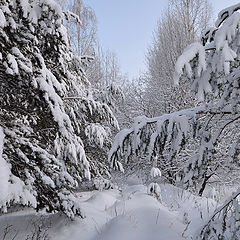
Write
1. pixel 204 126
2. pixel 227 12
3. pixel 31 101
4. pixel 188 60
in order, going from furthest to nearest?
pixel 31 101 → pixel 204 126 → pixel 227 12 → pixel 188 60

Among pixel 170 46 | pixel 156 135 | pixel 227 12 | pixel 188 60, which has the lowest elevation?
pixel 156 135

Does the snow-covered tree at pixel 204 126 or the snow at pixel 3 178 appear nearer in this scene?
the snow-covered tree at pixel 204 126

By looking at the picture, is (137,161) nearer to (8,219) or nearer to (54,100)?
(8,219)

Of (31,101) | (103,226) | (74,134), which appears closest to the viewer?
(31,101)

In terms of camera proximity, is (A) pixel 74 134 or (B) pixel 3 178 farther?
(A) pixel 74 134

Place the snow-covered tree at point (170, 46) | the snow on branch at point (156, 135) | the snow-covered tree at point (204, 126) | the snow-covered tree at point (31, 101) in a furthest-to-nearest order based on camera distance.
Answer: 1. the snow-covered tree at point (170, 46)
2. the snow-covered tree at point (31, 101)
3. the snow on branch at point (156, 135)
4. the snow-covered tree at point (204, 126)

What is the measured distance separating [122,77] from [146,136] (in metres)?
20.3

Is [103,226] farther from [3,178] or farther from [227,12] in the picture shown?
[227,12]

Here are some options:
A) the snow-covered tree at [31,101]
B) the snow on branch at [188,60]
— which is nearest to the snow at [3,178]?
the snow-covered tree at [31,101]

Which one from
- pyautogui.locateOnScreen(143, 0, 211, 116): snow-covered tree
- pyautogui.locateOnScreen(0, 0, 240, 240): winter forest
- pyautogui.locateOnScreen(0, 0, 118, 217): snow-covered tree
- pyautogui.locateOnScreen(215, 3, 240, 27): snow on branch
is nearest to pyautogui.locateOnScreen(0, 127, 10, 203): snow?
pyautogui.locateOnScreen(0, 0, 240, 240): winter forest

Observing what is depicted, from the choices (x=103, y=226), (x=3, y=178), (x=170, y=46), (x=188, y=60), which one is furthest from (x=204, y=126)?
(x=170, y=46)

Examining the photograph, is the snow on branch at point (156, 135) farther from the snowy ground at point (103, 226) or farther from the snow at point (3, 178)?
the snowy ground at point (103, 226)

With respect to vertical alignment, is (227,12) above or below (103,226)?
above

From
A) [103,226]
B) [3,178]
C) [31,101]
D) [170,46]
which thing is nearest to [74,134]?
[31,101]
